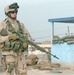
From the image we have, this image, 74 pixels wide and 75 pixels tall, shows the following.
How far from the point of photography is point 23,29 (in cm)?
651

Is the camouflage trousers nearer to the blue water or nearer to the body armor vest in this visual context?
the body armor vest

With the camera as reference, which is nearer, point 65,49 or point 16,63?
point 16,63

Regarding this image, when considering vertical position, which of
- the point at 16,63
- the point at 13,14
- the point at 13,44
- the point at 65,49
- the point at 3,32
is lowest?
the point at 16,63

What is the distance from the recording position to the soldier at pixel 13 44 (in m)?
6.29

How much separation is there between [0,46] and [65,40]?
12.8 meters

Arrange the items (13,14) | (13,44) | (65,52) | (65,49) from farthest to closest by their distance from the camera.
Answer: (65,52) → (65,49) → (13,14) → (13,44)

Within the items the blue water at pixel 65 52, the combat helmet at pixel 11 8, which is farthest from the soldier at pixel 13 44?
the blue water at pixel 65 52

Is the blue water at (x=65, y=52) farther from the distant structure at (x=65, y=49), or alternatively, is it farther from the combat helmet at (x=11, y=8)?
the combat helmet at (x=11, y=8)

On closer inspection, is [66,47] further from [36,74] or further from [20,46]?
[20,46]

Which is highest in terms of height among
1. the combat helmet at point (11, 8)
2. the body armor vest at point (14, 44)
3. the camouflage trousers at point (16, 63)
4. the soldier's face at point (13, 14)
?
the combat helmet at point (11, 8)

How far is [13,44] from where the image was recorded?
6246mm

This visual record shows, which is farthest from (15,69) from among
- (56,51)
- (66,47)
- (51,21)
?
(51,21)

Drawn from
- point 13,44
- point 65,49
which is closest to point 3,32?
point 13,44

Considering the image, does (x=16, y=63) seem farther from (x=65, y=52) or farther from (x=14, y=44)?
(x=65, y=52)
